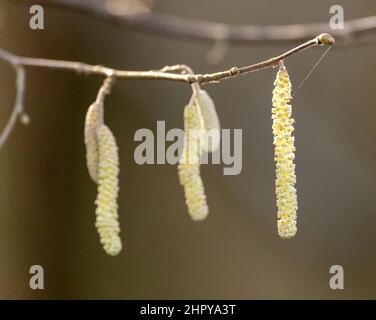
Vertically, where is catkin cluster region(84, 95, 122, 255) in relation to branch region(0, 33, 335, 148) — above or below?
below

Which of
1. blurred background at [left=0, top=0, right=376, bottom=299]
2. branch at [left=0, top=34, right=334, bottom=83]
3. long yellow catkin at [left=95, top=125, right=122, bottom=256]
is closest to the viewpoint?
branch at [left=0, top=34, right=334, bottom=83]

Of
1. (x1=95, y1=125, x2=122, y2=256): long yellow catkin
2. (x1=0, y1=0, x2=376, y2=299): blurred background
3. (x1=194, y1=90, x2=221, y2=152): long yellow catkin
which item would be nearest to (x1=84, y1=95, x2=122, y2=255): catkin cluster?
(x1=95, y1=125, x2=122, y2=256): long yellow catkin

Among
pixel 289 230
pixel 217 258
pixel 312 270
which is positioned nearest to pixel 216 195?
pixel 217 258

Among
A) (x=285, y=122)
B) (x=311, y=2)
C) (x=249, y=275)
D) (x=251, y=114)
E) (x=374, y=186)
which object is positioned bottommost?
(x=249, y=275)

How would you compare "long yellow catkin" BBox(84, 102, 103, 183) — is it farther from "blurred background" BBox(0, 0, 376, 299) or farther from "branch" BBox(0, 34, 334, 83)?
"blurred background" BBox(0, 0, 376, 299)

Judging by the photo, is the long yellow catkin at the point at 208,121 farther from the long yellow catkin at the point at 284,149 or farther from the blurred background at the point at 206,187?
the blurred background at the point at 206,187

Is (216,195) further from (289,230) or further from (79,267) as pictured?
(289,230)
